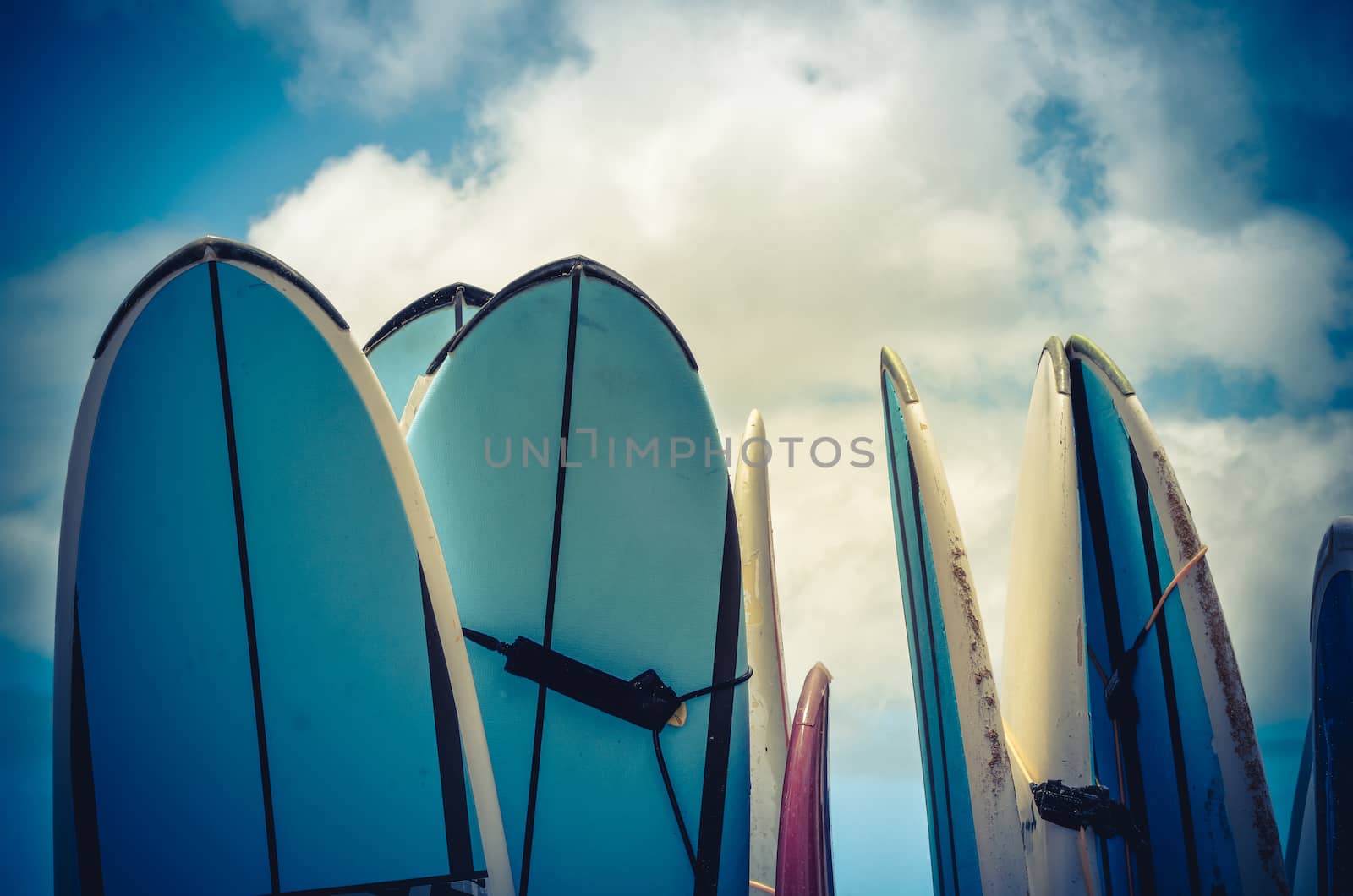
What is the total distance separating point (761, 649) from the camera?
154 inches

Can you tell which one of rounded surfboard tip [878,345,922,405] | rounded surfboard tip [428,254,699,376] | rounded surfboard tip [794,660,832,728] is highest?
rounded surfboard tip [428,254,699,376]

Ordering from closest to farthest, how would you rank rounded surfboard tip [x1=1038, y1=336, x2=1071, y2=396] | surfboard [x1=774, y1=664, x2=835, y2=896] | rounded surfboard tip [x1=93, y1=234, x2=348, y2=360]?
rounded surfboard tip [x1=93, y1=234, x2=348, y2=360] < surfboard [x1=774, y1=664, x2=835, y2=896] < rounded surfboard tip [x1=1038, y1=336, x2=1071, y2=396]

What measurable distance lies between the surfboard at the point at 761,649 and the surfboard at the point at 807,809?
32.4 inches

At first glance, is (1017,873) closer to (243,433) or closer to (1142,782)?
(1142,782)

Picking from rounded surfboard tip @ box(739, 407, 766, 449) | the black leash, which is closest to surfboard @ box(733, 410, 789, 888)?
rounded surfboard tip @ box(739, 407, 766, 449)

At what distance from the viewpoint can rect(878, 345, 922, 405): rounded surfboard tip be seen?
280 cm

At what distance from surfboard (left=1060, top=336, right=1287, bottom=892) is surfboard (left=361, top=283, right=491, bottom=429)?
250cm

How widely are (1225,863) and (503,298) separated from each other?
2910mm

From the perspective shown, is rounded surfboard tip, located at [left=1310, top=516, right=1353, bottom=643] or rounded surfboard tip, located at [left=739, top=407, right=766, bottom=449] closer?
rounded surfboard tip, located at [left=1310, top=516, right=1353, bottom=643]

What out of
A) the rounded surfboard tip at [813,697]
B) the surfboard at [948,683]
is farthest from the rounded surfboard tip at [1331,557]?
the rounded surfboard tip at [813,697]

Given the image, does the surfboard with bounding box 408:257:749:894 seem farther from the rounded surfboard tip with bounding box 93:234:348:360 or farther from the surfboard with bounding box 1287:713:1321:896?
the surfboard with bounding box 1287:713:1321:896

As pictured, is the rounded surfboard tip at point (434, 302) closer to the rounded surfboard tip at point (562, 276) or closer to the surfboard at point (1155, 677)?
the rounded surfboard tip at point (562, 276)

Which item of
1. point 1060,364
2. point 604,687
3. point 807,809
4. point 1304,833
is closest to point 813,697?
point 807,809

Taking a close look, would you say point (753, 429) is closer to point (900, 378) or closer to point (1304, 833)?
point (900, 378)
